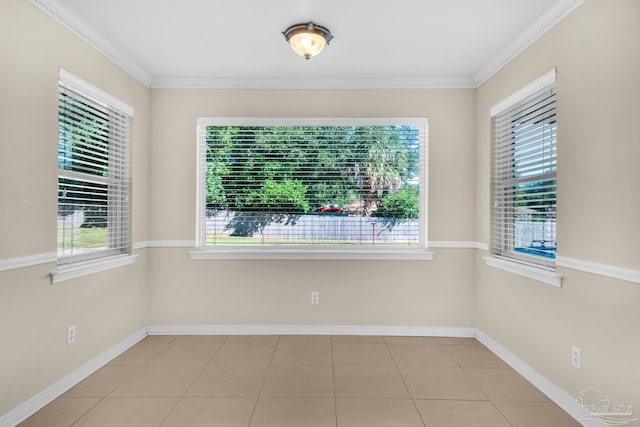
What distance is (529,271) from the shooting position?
8.80 feet

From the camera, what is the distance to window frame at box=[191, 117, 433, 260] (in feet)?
12.0

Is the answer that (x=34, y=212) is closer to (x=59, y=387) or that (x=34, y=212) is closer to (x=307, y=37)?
(x=59, y=387)

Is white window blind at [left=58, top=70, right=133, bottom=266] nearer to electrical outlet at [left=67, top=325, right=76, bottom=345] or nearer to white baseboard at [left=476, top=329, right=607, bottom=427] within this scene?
electrical outlet at [left=67, top=325, right=76, bottom=345]

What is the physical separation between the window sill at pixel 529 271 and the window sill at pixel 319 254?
2.14 feet

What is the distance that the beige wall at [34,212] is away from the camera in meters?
2.05

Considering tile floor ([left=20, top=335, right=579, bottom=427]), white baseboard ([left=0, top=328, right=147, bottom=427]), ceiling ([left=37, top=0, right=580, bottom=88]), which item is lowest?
tile floor ([left=20, top=335, right=579, bottom=427])

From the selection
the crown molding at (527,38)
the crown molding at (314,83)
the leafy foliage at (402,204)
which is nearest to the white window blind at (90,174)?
the crown molding at (314,83)

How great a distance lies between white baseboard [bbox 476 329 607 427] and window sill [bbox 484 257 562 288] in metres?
0.70

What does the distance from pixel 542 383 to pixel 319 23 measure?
3112mm

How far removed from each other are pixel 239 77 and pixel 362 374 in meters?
3.05

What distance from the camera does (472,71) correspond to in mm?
3451

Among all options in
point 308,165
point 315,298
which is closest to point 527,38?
point 308,165

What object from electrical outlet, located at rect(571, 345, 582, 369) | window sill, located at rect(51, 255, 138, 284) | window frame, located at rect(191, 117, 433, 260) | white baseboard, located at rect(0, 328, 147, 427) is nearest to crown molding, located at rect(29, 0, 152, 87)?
window frame, located at rect(191, 117, 433, 260)

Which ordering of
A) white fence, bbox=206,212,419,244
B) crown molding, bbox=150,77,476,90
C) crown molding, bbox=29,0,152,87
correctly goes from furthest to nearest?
1. white fence, bbox=206,212,419,244
2. crown molding, bbox=150,77,476,90
3. crown molding, bbox=29,0,152,87
